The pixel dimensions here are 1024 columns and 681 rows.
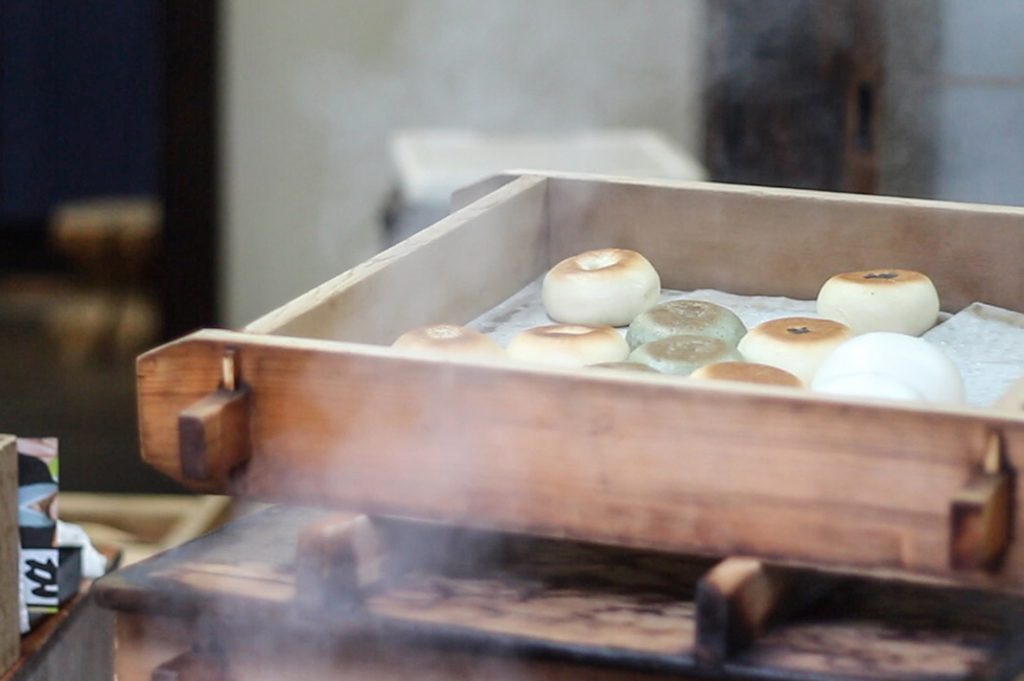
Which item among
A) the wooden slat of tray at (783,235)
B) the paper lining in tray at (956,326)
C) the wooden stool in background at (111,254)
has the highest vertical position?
the wooden slat of tray at (783,235)

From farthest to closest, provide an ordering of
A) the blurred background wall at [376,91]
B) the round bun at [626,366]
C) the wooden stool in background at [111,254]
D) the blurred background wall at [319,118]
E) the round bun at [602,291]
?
the wooden stool in background at [111,254] → the blurred background wall at [376,91] → the blurred background wall at [319,118] → the round bun at [602,291] → the round bun at [626,366]

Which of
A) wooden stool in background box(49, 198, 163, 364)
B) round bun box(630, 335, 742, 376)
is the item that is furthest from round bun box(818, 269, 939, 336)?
wooden stool in background box(49, 198, 163, 364)

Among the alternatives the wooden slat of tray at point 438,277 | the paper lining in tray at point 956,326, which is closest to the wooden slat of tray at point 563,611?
the wooden slat of tray at point 438,277

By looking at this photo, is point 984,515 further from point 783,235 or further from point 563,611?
point 783,235

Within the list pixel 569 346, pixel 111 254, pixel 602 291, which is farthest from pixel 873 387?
pixel 111 254

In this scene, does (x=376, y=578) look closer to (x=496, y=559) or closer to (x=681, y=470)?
(x=496, y=559)

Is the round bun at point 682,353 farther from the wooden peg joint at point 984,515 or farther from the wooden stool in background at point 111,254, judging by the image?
the wooden stool in background at point 111,254
